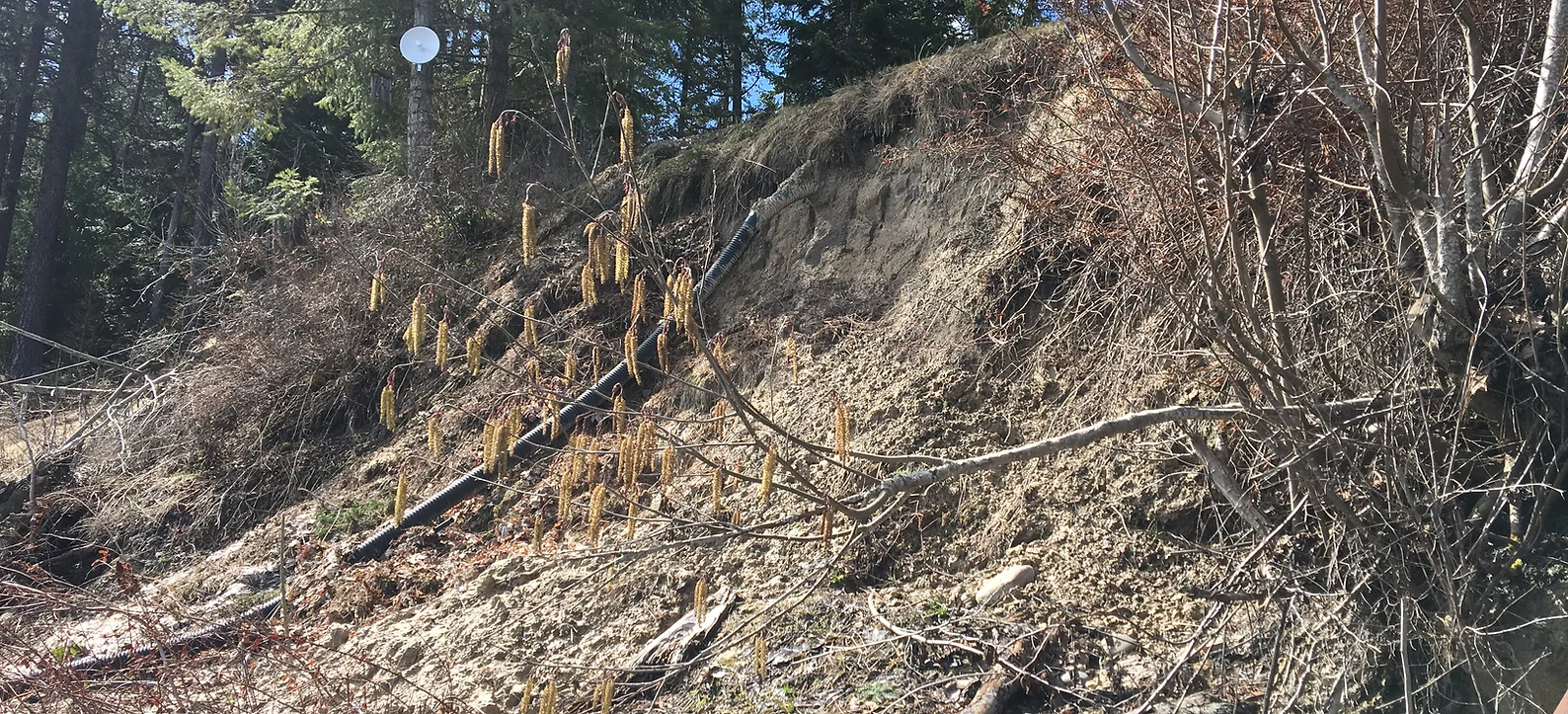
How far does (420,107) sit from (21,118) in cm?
1526

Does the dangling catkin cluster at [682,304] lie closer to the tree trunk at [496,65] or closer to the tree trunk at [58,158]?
the tree trunk at [496,65]

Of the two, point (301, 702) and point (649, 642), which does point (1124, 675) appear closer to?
point (649, 642)

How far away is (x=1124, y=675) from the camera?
420 cm

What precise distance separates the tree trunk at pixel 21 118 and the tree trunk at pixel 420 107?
1461cm

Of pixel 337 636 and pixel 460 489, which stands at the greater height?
pixel 460 489

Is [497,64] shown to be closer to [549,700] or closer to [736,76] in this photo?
[736,76]

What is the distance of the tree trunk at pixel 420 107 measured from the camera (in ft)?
35.6

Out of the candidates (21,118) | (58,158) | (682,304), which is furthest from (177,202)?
(682,304)

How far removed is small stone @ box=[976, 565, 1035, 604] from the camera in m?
4.68

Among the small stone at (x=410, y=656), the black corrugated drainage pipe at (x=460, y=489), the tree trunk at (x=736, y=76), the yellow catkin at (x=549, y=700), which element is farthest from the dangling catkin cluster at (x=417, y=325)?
the tree trunk at (x=736, y=76)

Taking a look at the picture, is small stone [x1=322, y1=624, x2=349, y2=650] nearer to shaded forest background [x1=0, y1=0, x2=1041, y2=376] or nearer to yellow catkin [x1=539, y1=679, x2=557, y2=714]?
→ yellow catkin [x1=539, y1=679, x2=557, y2=714]

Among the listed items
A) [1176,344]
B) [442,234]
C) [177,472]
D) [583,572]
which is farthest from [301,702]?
[442,234]

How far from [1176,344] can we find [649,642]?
3.02m

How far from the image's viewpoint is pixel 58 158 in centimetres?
2006
